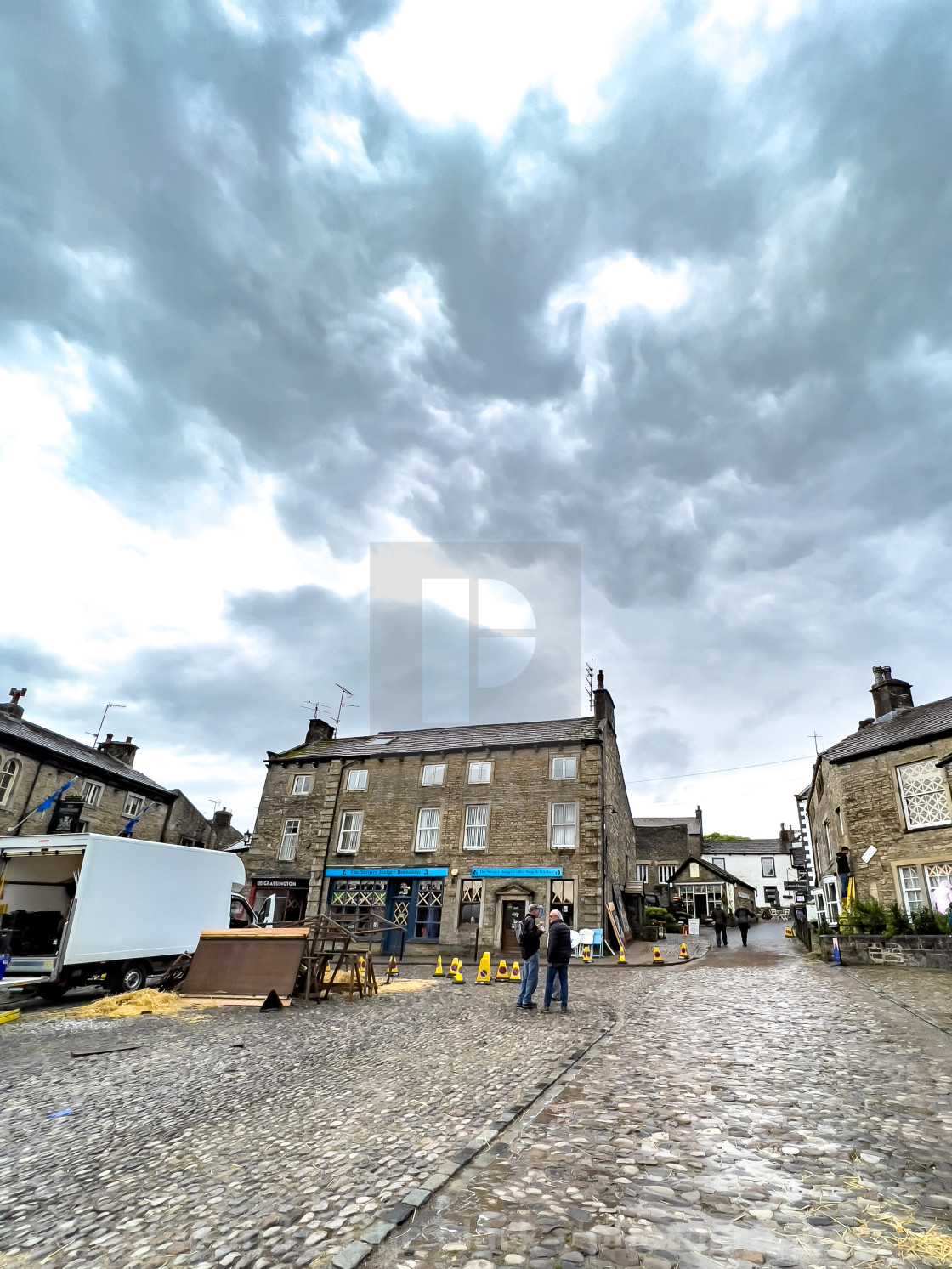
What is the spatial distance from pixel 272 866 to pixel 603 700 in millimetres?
17950

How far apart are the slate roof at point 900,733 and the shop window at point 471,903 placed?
1505 cm

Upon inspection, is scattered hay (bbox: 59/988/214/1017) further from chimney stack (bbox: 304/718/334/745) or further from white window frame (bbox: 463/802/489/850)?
chimney stack (bbox: 304/718/334/745)

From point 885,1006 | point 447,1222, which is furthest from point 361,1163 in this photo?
point 885,1006

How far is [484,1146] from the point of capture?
4980 millimetres

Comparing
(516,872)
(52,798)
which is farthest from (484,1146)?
(52,798)

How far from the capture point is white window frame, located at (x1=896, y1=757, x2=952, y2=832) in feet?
65.2

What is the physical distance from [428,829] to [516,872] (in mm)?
4740

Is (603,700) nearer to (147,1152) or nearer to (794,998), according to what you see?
(794,998)

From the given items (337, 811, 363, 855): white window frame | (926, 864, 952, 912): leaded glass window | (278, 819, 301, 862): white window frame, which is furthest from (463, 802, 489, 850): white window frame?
(926, 864, 952, 912): leaded glass window

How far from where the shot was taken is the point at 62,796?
2669 cm

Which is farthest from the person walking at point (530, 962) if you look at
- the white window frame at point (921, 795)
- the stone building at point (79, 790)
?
the stone building at point (79, 790)

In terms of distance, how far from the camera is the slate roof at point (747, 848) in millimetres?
63784

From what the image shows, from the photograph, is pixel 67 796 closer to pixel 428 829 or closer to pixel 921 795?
pixel 428 829

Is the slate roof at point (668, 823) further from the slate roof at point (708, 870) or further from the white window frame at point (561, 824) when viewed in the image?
the white window frame at point (561, 824)
